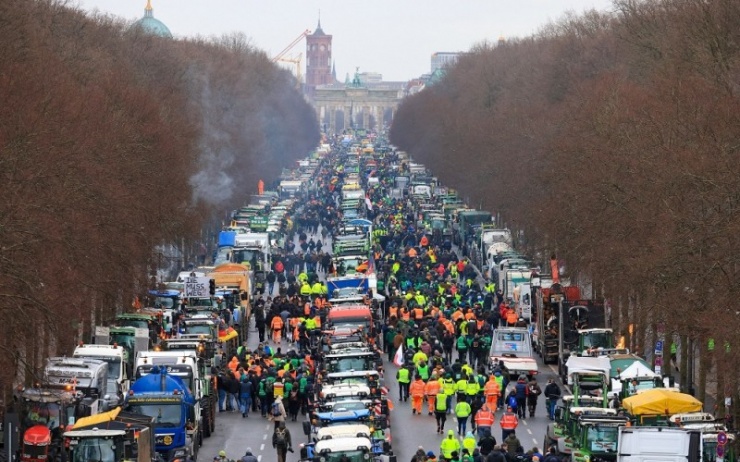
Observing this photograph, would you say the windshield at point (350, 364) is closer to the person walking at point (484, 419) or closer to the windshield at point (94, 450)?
the person walking at point (484, 419)

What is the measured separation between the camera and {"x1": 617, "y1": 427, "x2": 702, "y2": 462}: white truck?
32438 millimetres

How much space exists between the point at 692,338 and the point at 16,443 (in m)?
16.6

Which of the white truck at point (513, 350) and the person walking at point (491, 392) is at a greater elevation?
the white truck at point (513, 350)

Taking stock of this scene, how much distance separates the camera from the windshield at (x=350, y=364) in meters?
46.4

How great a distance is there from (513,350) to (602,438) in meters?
16.5

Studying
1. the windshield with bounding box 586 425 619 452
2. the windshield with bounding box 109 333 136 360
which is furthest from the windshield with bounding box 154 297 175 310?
the windshield with bounding box 586 425 619 452

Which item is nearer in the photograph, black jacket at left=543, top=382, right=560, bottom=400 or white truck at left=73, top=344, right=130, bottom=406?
white truck at left=73, top=344, right=130, bottom=406

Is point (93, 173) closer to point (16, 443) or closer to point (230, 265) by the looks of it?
point (230, 265)

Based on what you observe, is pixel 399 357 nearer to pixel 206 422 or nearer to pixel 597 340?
pixel 597 340

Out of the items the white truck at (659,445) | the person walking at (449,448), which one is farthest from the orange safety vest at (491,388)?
the white truck at (659,445)

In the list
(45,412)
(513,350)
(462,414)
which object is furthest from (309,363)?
(45,412)

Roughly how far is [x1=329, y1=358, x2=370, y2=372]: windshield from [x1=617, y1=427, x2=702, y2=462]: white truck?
14.1 meters

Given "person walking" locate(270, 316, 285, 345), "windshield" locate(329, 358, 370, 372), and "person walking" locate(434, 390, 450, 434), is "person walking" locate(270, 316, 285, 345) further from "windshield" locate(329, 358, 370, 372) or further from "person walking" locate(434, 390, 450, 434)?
"person walking" locate(434, 390, 450, 434)

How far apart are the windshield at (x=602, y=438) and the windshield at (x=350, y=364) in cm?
1123
